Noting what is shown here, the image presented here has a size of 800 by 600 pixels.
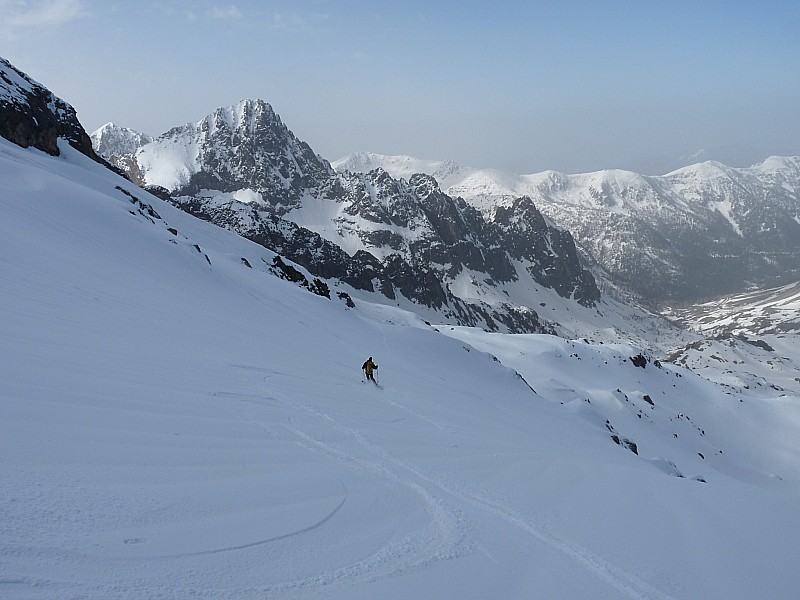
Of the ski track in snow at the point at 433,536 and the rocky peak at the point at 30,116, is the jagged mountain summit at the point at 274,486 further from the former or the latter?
the rocky peak at the point at 30,116

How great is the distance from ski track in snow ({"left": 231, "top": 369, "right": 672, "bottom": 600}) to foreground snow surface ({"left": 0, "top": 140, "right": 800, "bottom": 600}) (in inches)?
1.2

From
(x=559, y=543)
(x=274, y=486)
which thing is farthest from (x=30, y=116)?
(x=559, y=543)

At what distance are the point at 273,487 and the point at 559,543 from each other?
357 cm

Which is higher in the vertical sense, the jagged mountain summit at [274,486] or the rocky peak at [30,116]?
the rocky peak at [30,116]

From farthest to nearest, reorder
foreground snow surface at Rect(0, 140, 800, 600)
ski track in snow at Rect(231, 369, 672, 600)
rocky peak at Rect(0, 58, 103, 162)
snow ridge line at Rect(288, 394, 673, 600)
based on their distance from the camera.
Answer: rocky peak at Rect(0, 58, 103, 162)
snow ridge line at Rect(288, 394, 673, 600)
ski track in snow at Rect(231, 369, 672, 600)
foreground snow surface at Rect(0, 140, 800, 600)

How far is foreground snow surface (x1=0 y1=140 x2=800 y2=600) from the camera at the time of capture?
415cm

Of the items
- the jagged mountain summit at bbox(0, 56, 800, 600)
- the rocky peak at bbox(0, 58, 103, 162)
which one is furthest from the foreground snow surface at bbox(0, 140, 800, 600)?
the rocky peak at bbox(0, 58, 103, 162)

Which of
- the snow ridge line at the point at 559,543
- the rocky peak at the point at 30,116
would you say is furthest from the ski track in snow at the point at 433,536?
the rocky peak at the point at 30,116

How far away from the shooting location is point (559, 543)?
6.20 m

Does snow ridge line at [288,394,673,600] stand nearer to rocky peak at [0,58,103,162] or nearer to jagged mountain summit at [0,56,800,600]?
jagged mountain summit at [0,56,800,600]

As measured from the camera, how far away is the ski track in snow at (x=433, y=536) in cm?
460

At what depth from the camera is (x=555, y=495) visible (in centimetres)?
837

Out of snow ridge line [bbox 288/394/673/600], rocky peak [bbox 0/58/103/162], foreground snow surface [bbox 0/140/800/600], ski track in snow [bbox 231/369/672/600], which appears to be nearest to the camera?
foreground snow surface [bbox 0/140/800/600]

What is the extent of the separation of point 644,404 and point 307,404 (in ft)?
141
